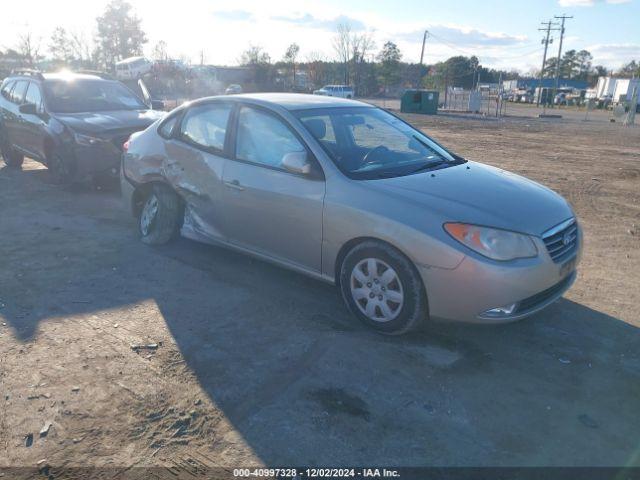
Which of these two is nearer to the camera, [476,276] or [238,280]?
[476,276]

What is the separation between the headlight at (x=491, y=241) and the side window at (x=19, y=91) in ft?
29.2

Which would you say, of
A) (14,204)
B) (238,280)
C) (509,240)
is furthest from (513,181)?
(14,204)

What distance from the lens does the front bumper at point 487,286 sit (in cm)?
349

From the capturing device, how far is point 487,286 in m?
3.49

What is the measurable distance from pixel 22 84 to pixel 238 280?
285 inches

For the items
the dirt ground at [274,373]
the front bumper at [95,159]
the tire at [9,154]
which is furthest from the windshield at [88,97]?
the dirt ground at [274,373]

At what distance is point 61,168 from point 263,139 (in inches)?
202

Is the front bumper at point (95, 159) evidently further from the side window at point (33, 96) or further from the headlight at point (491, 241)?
the headlight at point (491, 241)

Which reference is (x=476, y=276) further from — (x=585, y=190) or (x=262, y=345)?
(x=585, y=190)

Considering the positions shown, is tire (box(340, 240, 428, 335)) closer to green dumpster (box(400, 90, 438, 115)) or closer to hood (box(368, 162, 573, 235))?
hood (box(368, 162, 573, 235))

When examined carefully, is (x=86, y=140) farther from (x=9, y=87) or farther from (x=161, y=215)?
(x=9, y=87)

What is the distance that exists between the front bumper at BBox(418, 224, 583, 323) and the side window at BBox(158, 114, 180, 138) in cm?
331

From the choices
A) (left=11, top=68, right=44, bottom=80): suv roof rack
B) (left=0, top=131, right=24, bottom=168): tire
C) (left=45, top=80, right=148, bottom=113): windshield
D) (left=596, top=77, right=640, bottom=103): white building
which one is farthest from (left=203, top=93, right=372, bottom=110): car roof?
(left=596, top=77, right=640, bottom=103): white building

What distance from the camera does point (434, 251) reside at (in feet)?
Answer: 11.7
